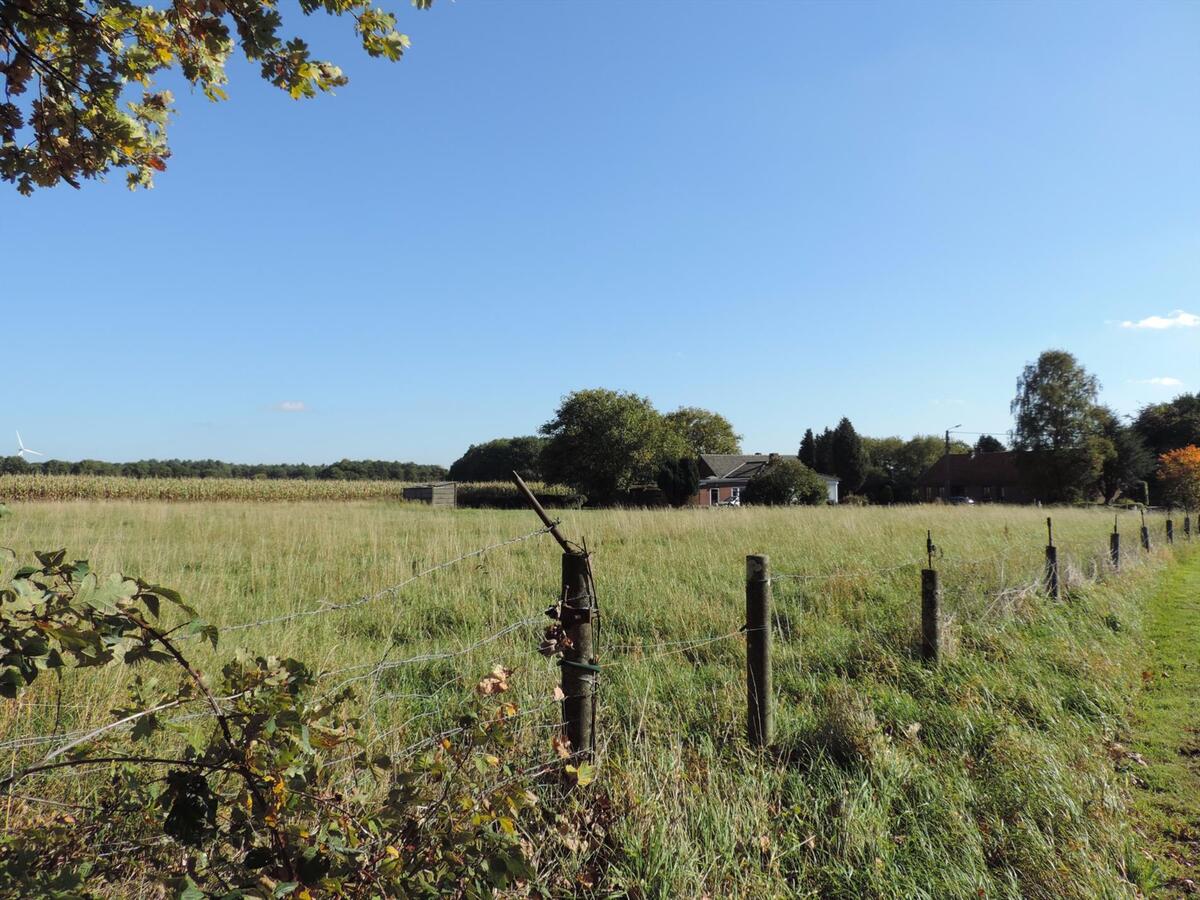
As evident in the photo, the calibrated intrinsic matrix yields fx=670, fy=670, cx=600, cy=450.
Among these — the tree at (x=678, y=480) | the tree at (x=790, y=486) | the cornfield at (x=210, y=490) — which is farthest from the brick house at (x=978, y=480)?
the cornfield at (x=210, y=490)

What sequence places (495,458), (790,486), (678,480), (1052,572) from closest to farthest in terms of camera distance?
(1052,572) → (790,486) → (678,480) → (495,458)

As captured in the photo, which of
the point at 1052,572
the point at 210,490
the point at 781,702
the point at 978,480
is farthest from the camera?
the point at 978,480

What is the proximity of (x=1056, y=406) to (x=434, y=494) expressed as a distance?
5041 centimetres

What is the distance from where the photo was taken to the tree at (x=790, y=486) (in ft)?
147

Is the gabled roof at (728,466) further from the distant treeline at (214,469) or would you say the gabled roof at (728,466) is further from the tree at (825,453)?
the distant treeline at (214,469)

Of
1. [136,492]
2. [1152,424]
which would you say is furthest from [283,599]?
[1152,424]

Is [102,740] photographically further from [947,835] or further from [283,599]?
[283,599]

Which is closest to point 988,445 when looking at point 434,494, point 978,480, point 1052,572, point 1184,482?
point 978,480

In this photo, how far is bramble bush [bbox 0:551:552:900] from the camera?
144 cm

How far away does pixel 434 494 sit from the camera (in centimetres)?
3781

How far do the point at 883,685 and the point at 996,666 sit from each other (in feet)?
3.71

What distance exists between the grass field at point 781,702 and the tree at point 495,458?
81.0 meters

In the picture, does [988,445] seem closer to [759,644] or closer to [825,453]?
[825,453]

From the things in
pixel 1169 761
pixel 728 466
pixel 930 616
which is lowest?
pixel 1169 761
